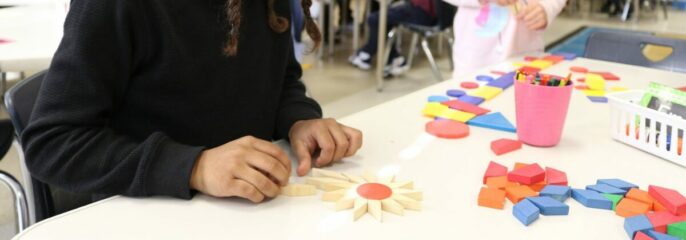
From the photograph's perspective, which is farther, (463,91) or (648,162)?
(463,91)

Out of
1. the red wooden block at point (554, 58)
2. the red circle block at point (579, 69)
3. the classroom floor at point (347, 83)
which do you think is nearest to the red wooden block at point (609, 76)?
the red circle block at point (579, 69)

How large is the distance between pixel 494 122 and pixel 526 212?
0.36m

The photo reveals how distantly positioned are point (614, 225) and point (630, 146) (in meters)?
0.30

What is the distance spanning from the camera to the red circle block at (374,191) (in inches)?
28.3

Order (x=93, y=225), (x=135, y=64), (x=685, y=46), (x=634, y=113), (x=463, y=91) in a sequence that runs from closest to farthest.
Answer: (x=93, y=225), (x=135, y=64), (x=634, y=113), (x=463, y=91), (x=685, y=46)

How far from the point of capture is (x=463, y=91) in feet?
4.08

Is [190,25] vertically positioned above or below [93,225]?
above

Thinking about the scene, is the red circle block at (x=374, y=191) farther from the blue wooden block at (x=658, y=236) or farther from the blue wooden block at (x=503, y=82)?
Result: the blue wooden block at (x=503, y=82)

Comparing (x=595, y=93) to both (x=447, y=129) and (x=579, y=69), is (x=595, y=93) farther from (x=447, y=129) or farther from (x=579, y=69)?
(x=447, y=129)

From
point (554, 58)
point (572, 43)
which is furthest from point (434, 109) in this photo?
point (572, 43)

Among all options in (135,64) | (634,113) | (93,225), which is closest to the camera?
(93,225)

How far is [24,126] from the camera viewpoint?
3.10 ft

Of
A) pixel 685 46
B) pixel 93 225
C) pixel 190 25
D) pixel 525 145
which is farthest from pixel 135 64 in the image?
pixel 685 46

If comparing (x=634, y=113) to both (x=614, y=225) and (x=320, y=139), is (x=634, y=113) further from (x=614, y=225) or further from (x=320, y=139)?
(x=320, y=139)
